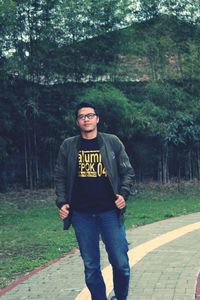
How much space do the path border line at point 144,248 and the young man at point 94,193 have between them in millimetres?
702

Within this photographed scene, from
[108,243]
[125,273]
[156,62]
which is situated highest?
[156,62]

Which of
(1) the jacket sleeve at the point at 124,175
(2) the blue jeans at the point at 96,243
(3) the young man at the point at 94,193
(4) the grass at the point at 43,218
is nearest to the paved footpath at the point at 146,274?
(4) the grass at the point at 43,218

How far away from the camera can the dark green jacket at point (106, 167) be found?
11.9 feet

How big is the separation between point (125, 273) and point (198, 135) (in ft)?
38.2

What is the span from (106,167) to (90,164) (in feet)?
0.41

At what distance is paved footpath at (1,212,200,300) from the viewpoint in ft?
14.2

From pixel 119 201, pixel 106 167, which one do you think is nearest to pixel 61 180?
pixel 106 167

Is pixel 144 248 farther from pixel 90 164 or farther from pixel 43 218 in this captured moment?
pixel 43 218

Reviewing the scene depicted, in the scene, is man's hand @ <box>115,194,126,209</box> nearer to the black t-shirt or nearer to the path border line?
the black t-shirt

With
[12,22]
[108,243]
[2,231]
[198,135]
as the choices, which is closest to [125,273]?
[108,243]

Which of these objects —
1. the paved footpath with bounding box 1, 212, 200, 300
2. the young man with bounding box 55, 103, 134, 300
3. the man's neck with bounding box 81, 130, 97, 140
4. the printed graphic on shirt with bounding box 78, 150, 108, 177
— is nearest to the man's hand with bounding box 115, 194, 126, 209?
the young man with bounding box 55, 103, 134, 300

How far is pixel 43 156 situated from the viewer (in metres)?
16.0

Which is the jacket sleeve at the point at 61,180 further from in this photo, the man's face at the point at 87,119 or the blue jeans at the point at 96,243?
the man's face at the point at 87,119

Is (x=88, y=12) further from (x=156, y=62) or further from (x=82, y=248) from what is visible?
(x=82, y=248)
